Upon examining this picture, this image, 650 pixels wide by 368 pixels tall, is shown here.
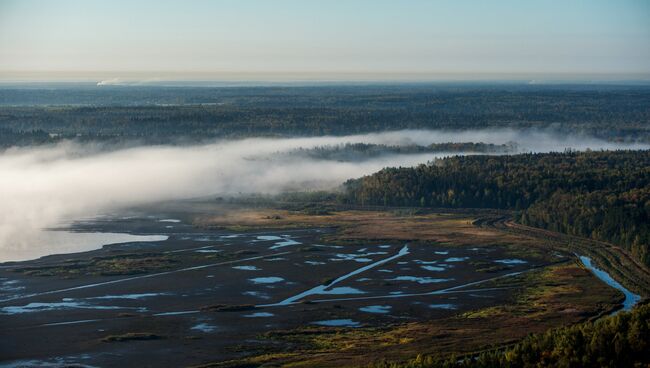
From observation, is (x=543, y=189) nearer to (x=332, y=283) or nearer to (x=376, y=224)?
(x=376, y=224)

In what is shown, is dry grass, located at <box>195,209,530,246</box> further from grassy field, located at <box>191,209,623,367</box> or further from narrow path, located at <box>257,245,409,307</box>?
narrow path, located at <box>257,245,409,307</box>

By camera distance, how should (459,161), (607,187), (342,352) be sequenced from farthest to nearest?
(459,161) < (607,187) < (342,352)

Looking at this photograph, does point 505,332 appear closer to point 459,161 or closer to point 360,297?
point 360,297

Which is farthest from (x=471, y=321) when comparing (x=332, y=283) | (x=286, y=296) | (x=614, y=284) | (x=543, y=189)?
(x=543, y=189)

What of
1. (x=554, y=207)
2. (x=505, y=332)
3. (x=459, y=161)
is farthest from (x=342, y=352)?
(x=459, y=161)

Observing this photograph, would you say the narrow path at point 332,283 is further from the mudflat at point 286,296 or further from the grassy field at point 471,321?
the grassy field at point 471,321

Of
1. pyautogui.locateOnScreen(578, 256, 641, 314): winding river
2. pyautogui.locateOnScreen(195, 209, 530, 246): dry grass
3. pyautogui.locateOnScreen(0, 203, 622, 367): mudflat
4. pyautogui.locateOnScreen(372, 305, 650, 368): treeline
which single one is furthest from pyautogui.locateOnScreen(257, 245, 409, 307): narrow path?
pyautogui.locateOnScreen(372, 305, 650, 368): treeline
